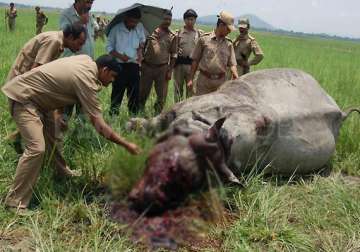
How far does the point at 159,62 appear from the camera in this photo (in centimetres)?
668

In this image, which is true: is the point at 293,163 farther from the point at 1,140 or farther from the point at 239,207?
the point at 1,140

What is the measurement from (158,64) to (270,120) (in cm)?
252

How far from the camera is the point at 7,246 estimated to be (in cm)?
327

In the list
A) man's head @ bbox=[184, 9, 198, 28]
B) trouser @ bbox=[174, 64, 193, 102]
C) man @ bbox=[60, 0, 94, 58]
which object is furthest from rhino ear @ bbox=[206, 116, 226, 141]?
man's head @ bbox=[184, 9, 198, 28]

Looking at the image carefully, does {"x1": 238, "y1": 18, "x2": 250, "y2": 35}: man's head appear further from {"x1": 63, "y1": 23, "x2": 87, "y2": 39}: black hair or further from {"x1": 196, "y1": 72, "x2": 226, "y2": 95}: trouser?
{"x1": 63, "y1": 23, "x2": 87, "y2": 39}: black hair

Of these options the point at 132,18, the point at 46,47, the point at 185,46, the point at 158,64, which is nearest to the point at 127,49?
the point at 132,18

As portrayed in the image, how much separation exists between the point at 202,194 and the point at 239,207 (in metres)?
0.58

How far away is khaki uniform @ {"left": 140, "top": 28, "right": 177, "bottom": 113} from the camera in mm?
6645

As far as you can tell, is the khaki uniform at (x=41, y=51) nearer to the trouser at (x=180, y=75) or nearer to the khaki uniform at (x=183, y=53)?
the khaki uniform at (x=183, y=53)

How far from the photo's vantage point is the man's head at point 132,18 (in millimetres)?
5711

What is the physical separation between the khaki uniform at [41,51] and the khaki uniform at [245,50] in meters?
3.81

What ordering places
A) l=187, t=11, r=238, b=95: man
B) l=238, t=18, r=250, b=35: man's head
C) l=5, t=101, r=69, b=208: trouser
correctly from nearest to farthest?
l=5, t=101, r=69, b=208: trouser → l=187, t=11, r=238, b=95: man → l=238, t=18, r=250, b=35: man's head

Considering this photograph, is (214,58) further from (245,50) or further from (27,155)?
(27,155)

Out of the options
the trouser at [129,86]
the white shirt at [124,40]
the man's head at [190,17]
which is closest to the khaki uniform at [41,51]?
the white shirt at [124,40]
